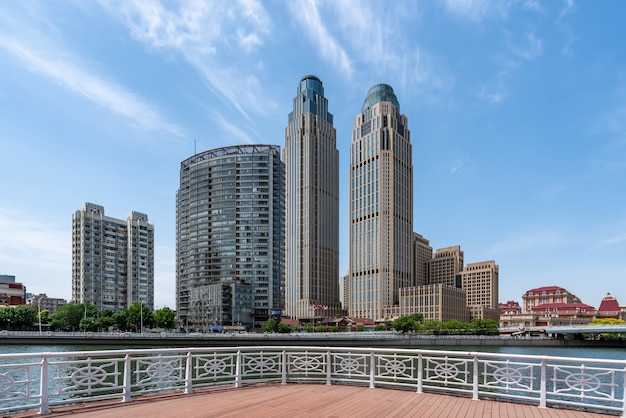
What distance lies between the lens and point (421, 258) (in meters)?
182

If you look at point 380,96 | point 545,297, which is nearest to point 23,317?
point 380,96

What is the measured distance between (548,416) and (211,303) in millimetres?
→ 120241

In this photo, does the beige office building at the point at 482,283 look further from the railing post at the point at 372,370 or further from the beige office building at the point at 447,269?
the railing post at the point at 372,370

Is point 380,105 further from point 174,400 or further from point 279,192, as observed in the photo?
point 174,400

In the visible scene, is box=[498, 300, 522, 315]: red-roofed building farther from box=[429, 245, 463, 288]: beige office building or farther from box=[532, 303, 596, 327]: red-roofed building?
box=[429, 245, 463, 288]: beige office building

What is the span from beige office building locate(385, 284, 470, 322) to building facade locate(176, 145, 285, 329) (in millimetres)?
43610

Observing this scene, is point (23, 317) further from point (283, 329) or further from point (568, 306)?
point (568, 306)

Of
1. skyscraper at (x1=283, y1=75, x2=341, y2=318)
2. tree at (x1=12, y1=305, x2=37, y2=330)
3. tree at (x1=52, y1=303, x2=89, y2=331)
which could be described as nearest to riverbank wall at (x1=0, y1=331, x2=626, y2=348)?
tree at (x1=12, y1=305, x2=37, y2=330)

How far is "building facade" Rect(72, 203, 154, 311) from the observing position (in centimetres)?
13350

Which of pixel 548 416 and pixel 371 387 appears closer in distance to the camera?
pixel 548 416

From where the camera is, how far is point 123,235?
5748 inches

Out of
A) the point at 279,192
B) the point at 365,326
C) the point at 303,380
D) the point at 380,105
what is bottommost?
the point at 365,326

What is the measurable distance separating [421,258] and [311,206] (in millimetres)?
52843

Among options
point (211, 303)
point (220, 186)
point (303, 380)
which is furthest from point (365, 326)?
point (303, 380)
